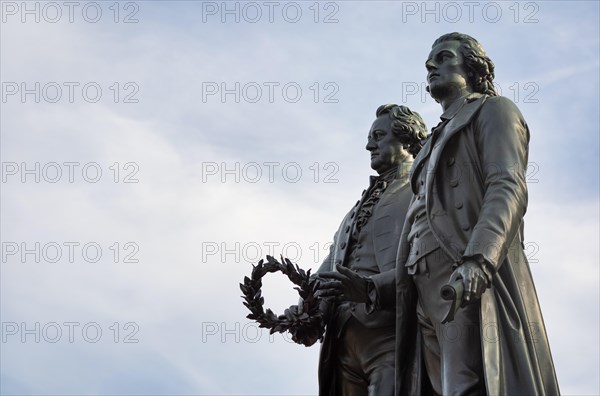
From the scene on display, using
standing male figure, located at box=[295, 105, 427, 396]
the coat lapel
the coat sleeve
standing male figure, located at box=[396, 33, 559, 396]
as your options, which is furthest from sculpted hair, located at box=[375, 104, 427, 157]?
the coat sleeve

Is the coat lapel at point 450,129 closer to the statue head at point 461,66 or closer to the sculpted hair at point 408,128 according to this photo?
the statue head at point 461,66

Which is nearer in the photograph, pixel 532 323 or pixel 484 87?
pixel 532 323

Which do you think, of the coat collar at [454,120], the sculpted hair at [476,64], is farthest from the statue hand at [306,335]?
the sculpted hair at [476,64]

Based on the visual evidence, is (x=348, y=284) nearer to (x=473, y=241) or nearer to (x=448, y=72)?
(x=473, y=241)

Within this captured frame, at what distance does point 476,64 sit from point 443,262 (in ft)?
6.52

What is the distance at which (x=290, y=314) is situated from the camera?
13.5 meters

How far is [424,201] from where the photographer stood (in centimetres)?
1248

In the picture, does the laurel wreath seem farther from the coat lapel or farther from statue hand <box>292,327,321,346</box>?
the coat lapel

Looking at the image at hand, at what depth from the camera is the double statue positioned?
37.8 feet

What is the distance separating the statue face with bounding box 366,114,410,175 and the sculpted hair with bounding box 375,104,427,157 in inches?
2.0

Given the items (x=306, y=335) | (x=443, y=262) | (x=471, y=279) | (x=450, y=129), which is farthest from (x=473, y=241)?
(x=306, y=335)

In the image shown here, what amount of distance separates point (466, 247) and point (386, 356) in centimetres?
184

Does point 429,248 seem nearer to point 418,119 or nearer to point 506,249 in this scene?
point 506,249

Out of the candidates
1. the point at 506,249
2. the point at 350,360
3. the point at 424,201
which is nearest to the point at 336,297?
the point at 350,360
